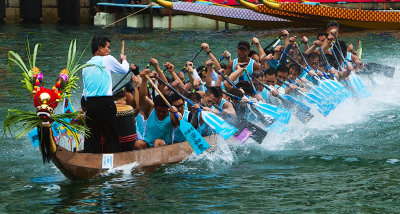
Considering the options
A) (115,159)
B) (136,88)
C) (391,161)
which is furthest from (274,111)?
(115,159)

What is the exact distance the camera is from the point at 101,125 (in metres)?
8.23

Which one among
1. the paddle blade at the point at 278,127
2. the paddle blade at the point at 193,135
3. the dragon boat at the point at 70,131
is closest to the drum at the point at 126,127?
the dragon boat at the point at 70,131

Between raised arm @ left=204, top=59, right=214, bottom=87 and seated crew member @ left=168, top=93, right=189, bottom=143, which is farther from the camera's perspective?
raised arm @ left=204, top=59, right=214, bottom=87

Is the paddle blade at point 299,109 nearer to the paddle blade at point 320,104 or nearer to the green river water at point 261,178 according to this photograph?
the green river water at point 261,178

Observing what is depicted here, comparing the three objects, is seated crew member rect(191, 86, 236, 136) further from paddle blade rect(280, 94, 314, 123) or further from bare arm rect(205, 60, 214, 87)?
paddle blade rect(280, 94, 314, 123)

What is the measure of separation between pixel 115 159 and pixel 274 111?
3.07 m

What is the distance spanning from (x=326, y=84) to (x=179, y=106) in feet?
13.2

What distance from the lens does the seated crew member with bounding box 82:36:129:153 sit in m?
8.01

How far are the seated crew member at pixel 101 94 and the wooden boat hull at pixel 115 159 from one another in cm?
23

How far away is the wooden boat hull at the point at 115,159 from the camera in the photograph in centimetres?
Answer: 791

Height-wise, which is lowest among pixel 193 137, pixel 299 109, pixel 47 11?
pixel 299 109

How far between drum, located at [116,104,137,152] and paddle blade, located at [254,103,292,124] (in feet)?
7.79

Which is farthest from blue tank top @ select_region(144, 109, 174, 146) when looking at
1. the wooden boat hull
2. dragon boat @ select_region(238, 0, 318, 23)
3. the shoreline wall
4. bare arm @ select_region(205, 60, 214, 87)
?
the shoreline wall

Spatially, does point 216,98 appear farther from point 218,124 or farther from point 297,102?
point 297,102
